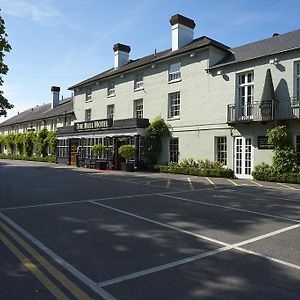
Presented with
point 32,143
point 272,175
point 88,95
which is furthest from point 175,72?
point 32,143

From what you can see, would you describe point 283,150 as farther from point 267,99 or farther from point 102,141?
point 102,141

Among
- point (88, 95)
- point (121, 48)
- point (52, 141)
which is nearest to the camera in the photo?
point (121, 48)

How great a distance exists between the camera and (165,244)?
6109 millimetres

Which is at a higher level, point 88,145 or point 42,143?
point 42,143

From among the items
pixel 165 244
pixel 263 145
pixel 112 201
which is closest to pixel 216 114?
pixel 263 145

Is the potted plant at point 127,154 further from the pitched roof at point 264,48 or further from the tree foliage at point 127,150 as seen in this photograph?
the pitched roof at point 264,48

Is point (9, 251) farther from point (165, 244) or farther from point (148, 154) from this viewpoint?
point (148, 154)

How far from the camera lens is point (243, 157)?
68.3ft

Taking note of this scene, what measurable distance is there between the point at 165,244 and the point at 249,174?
15509 millimetres

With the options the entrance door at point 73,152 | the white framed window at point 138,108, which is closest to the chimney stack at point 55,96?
the entrance door at point 73,152

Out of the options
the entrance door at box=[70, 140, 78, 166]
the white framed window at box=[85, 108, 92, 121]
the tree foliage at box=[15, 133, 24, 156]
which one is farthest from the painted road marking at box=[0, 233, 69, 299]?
the tree foliage at box=[15, 133, 24, 156]

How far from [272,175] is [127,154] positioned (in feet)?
35.9

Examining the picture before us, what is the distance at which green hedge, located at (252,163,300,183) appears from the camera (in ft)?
58.2

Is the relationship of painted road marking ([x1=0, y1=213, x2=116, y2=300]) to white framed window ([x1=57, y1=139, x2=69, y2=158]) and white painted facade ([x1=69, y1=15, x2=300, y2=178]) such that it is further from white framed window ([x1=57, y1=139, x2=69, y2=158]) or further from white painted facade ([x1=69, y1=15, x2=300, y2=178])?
white framed window ([x1=57, y1=139, x2=69, y2=158])
